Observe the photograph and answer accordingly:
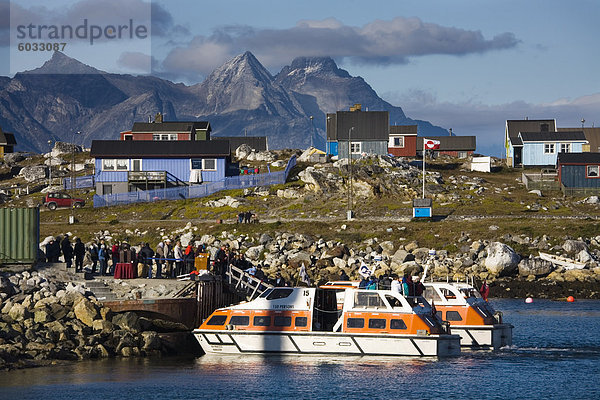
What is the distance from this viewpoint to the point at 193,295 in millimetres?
42938

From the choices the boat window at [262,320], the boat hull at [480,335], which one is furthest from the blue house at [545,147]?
the boat window at [262,320]

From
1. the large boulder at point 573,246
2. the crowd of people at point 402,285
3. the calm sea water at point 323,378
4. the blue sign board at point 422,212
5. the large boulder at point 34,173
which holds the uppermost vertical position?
the large boulder at point 34,173

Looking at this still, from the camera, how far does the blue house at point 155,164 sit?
102 metres

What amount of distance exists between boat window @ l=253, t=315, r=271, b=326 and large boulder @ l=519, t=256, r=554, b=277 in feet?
111

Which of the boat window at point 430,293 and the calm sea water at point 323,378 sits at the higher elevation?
the boat window at point 430,293

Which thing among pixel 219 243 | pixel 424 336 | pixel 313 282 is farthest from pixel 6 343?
pixel 219 243

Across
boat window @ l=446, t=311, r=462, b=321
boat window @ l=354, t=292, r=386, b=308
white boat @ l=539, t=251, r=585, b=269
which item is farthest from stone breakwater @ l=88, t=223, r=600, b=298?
boat window @ l=354, t=292, r=386, b=308

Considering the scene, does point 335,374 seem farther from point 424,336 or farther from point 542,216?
point 542,216

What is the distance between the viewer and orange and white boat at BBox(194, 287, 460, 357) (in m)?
38.1

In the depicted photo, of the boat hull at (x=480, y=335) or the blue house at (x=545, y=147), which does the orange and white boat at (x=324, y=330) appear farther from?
the blue house at (x=545, y=147)

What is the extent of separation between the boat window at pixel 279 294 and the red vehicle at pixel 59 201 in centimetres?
5920

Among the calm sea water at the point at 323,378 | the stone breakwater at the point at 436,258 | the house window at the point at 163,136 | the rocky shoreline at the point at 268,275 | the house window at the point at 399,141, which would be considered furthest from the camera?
the house window at the point at 399,141

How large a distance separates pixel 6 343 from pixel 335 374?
12.6 metres

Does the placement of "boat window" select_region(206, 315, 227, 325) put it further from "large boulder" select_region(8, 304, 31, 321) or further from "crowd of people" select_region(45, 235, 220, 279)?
"large boulder" select_region(8, 304, 31, 321)
